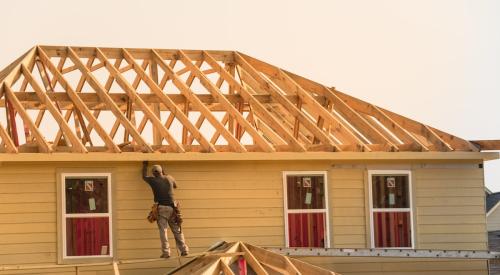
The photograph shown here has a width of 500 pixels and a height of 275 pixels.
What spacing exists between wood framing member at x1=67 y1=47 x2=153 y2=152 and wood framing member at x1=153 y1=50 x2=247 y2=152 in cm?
172

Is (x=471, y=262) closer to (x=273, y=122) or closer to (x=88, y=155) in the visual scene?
(x=273, y=122)

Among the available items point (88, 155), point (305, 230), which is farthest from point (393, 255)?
point (88, 155)

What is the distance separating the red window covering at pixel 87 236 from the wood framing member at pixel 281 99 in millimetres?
4821

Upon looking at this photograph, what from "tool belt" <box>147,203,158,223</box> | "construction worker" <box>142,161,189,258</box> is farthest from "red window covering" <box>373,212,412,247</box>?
"tool belt" <box>147,203,158,223</box>

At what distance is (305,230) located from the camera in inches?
1065

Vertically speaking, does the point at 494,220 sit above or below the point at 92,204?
below

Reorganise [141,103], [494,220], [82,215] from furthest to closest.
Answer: [494,220], [141,103], [82,215]

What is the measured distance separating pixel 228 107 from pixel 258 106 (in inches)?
30.5

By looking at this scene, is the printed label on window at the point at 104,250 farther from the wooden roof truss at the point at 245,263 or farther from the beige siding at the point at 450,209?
the beige siding at the point at 450,209

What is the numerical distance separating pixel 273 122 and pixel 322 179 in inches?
63.3

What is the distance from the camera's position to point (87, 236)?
2566cm

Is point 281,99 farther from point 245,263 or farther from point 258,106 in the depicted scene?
point 245,263

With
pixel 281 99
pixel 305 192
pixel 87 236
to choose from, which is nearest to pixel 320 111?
pixel 281 99

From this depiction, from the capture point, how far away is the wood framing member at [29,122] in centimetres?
2508
